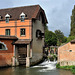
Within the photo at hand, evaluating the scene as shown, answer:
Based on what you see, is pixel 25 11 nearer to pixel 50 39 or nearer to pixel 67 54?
pixel 67 54

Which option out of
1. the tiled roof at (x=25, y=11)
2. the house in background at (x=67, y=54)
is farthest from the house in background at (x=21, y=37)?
the house in background at (x=67, y=54)

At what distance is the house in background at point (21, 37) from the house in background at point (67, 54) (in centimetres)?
611

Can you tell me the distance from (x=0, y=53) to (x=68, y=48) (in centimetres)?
1210

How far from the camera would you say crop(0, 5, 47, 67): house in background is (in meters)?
25.7

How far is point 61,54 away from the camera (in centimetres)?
2245

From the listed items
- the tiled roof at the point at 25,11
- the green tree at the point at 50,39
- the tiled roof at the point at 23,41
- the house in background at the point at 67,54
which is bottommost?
the house in background at the point at 67,54

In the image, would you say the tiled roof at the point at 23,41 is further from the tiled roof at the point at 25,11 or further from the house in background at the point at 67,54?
the house in background at the point at 67,54

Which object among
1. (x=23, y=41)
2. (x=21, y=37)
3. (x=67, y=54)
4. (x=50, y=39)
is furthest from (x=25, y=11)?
(x=50, y=39)

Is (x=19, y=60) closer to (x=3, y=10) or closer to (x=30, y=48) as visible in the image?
(x=30, y=48)

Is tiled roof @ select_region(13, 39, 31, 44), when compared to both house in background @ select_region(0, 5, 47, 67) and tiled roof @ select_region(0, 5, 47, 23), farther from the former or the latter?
tiled roof @ select_region(0, 5, 47, 23)

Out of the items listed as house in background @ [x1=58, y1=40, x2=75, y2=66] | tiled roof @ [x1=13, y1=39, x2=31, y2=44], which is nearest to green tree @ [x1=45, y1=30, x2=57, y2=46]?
tiled roof @ [x1=13, y1=39, x2=31, y2=44]

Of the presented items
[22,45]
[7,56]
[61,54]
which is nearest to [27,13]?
[22,45]

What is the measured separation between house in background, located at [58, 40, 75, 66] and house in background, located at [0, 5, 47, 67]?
241 inches

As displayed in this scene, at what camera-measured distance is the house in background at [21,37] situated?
84.4ft
